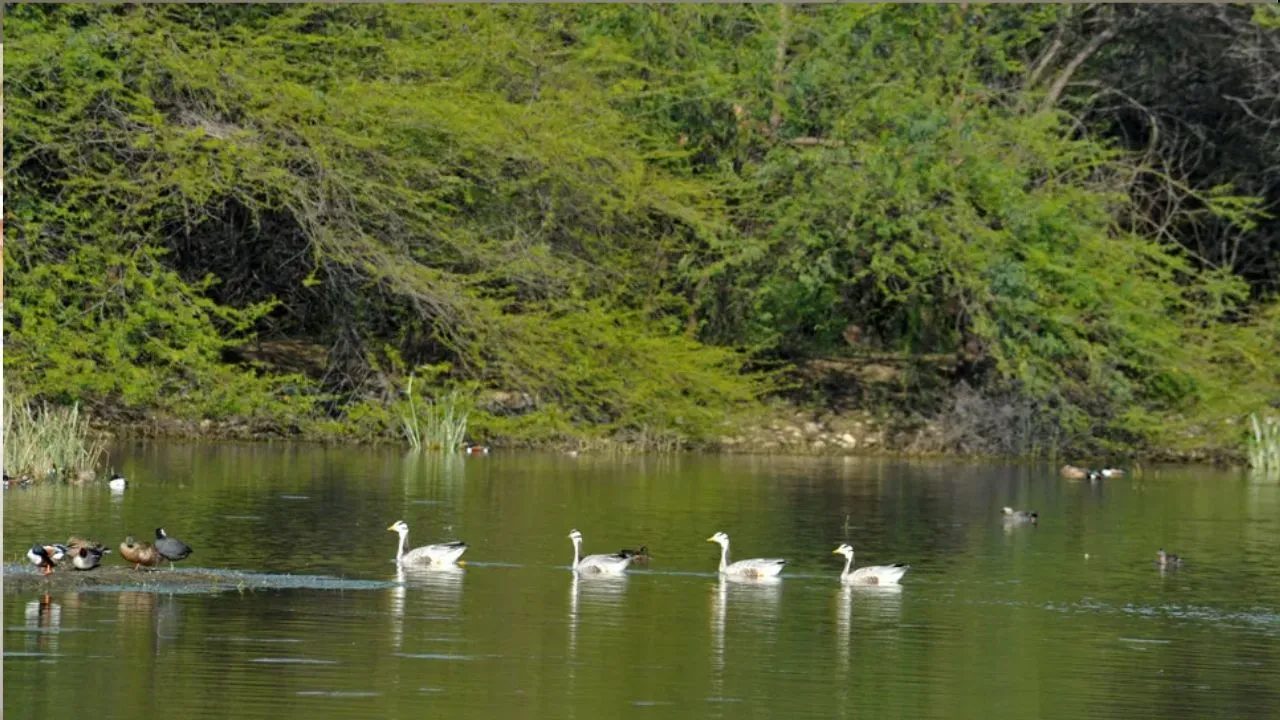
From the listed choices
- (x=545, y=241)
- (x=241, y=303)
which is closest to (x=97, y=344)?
(x=241, y=303)

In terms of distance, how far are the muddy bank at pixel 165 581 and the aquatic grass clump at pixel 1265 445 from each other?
902 inches

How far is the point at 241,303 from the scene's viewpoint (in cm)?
3884

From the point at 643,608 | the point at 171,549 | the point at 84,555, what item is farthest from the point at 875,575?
the point at 84,555

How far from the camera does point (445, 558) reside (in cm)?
2050

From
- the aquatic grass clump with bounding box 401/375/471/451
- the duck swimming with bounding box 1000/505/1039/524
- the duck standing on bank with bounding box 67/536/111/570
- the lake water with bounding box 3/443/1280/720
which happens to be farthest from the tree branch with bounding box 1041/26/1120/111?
the duck standing on bank with bounding box 67/536/111/570

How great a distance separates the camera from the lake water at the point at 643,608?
13750mm

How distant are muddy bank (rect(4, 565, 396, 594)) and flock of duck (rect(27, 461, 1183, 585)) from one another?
0.12 meters

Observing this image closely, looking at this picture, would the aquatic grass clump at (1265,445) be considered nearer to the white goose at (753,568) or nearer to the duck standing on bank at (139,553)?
the white goose at (753,568)

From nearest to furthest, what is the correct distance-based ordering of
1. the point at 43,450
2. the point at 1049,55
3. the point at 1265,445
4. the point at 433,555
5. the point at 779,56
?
the point at 433,555 → the point at 43,450 → the point at 1265,445 → the point at 779,56 → the point at 1049,55

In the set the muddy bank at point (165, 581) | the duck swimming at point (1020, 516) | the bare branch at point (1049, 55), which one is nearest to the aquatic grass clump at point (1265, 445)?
the bare branch at point (1049, 55)

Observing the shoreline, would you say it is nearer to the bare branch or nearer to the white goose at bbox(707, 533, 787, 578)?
the bare branch

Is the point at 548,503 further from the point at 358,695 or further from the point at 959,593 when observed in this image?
the point at 358,695

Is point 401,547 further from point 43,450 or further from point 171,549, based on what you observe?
point 43,450

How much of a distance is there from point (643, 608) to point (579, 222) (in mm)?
22481
